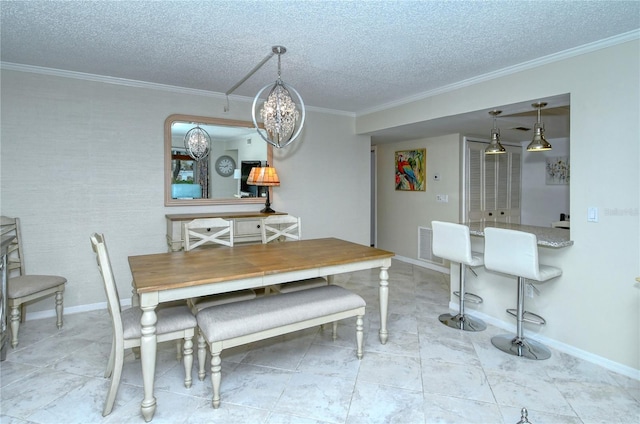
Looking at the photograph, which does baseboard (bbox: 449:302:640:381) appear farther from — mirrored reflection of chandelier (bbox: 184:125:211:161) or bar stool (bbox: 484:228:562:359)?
mirrored reflection of chandelier (bbox: 184:125:211:161)

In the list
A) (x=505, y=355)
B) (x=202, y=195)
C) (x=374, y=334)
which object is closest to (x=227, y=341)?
(x=374, y=334)

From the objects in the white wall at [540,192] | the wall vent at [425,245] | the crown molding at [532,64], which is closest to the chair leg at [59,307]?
the crown molding at [532,64]

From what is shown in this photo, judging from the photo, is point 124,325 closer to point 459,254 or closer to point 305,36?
point 305,36

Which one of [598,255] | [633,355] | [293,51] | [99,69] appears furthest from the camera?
[99,69]

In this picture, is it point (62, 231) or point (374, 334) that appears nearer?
point (374, 334)

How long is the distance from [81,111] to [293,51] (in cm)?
222

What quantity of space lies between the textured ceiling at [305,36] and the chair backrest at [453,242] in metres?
1.42

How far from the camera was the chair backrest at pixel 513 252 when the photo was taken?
2.53 m

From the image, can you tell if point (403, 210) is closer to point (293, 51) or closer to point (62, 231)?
point (293, 51)

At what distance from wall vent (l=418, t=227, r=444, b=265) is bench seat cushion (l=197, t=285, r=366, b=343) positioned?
3200mm

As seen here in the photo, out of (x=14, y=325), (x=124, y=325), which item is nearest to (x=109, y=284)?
(x=124, y=325)

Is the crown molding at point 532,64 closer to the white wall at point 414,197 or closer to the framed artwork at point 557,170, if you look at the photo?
the white wall at point 414,197

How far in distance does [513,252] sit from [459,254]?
1.67 feet

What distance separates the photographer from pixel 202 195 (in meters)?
4.03
